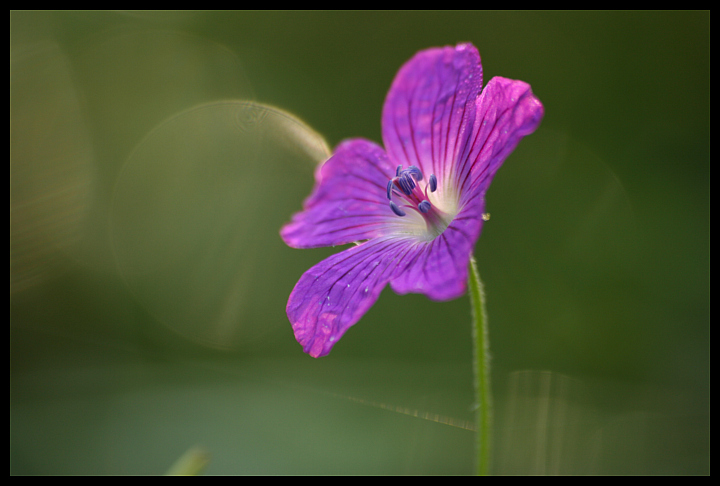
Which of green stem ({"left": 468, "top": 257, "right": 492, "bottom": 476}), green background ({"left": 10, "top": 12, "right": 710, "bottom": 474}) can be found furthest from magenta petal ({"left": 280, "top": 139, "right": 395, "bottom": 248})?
green background ({"left": 10, "top": 12, "right": 710, "bottom": 474})

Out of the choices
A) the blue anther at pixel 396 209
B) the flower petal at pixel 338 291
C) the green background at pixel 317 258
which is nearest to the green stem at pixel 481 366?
the flower petal at pixel 338 291

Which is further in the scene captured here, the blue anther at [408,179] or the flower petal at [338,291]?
the blue anther at [408,179]

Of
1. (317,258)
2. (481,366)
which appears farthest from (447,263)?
(317,258)

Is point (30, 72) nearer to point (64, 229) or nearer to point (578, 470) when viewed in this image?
point (64, 229)

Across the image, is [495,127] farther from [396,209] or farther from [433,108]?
[396,209]

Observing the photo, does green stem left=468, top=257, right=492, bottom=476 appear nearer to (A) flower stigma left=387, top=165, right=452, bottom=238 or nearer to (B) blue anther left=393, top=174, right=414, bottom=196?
(A) flower stigma left=387, top=165, right=452, bottom=238

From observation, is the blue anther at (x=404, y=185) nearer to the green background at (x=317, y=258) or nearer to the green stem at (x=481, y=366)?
the green stem at (x=481, y=366)
